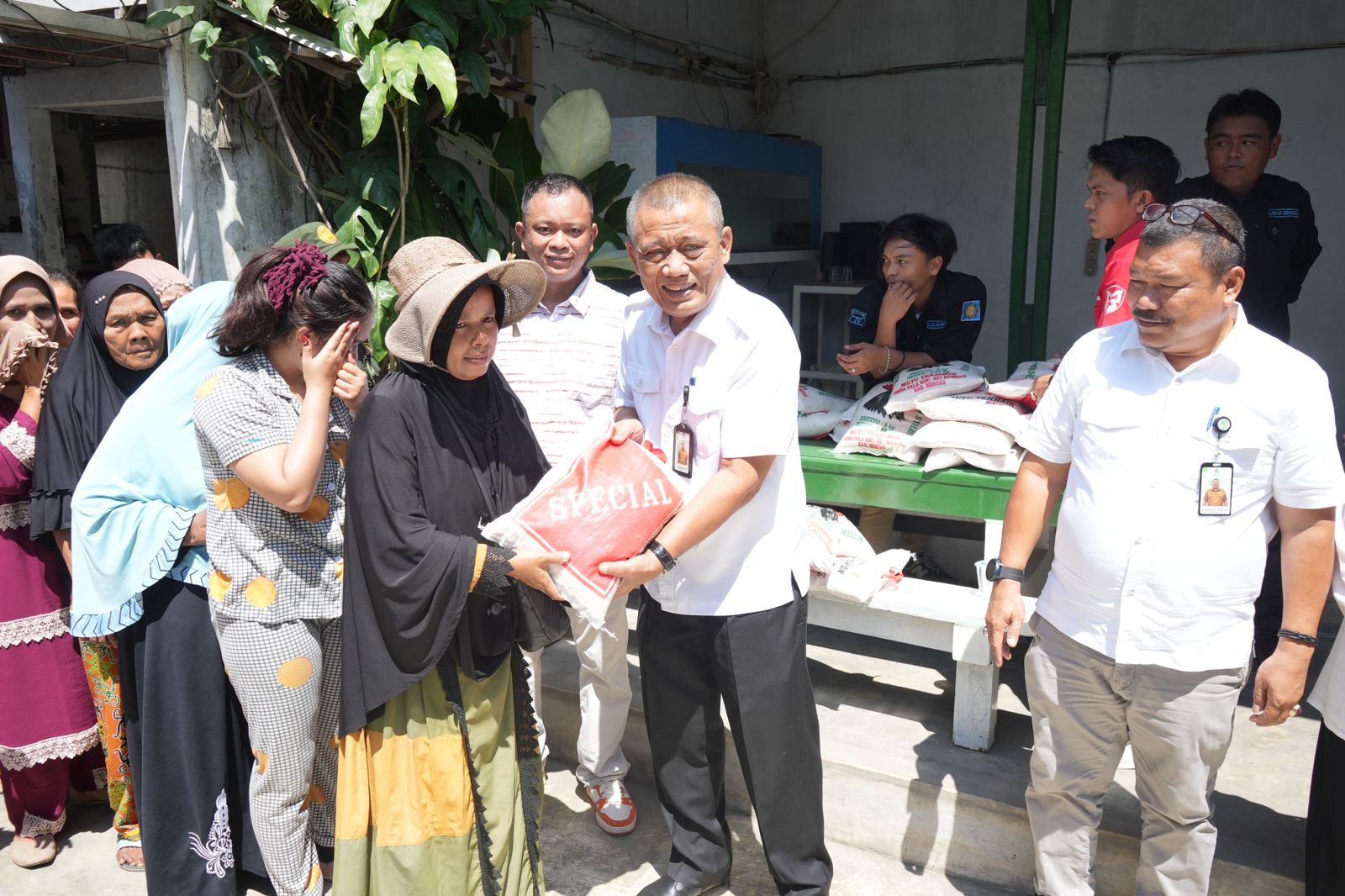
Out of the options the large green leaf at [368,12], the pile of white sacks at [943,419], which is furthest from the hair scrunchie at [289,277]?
the pile of white sacks at [943,419]

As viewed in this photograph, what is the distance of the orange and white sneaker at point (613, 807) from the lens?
2.91 meters

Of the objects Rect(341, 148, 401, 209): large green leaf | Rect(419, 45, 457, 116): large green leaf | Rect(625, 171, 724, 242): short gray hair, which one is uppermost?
Rect(419, 45, 457, 116): large green leaf

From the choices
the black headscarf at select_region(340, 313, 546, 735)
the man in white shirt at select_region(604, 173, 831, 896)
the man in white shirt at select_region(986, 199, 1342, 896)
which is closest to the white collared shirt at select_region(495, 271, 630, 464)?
the man in white shirt at select_region(604, 173, 831, 896)

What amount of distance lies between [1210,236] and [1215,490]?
51 centimetres

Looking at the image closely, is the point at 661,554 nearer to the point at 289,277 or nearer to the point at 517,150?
the point at 289,277

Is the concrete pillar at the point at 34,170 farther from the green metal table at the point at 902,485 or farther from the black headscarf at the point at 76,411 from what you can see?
the green metal table at the point at 902,485

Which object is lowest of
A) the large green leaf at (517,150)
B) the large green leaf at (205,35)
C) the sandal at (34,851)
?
the sandal at (34,851)

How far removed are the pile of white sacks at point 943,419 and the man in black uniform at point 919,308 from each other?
0.42 feet

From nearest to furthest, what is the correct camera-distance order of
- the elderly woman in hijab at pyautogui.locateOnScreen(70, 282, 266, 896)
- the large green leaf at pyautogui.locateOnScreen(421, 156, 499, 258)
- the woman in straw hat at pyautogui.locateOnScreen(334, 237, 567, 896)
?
the woman in straw hat at pyautogui.locateOnScreen(334, 237, 567, 896), the elderly woman in hijab at pyautogui.locateOnScreen(70, 282, 266, 896), the large green leaf at pyautogui.locateOnScreen(421, 156, 499, 258)

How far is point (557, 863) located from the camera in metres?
2.80

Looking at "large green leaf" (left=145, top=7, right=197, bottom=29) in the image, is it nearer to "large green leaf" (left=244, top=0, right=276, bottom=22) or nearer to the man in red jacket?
"large green leaf" (left=244, top=0, right=276, bottom=22)

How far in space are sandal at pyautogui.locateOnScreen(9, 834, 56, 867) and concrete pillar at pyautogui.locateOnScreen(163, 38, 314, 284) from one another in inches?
81.2

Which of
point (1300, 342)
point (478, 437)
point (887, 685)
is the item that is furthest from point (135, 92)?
point (1300, 342)

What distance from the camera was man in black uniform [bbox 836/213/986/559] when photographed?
3.36 metres
